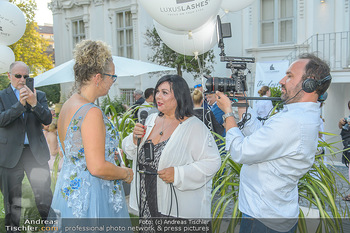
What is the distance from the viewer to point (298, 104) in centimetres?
201

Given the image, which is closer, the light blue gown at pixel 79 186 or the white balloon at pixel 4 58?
the light blue gown at pixel 79 186

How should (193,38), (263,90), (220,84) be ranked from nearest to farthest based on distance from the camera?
(220,84)
(193,38)
(263,90)

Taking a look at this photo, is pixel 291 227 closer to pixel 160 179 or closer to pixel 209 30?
pixel 160 179

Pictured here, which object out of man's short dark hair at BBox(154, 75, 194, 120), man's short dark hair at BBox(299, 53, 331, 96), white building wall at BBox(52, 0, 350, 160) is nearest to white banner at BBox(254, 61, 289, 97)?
white building wall at BBox(52, 0, 350, 160)

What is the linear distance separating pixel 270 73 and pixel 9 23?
6752 mm

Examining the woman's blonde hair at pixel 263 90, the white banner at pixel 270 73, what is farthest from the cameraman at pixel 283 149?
the white banner at pixel 270 73

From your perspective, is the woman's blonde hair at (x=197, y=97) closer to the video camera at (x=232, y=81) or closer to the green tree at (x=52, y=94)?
the video camera at (x=232, y=81)

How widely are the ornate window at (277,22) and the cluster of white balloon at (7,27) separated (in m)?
8.11

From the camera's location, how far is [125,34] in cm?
1465

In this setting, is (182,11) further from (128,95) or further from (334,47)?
(128,95)

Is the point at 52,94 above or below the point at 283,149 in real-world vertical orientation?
above

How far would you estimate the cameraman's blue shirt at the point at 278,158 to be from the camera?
1.92 meters

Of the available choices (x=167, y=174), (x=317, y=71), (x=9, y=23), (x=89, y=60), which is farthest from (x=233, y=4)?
(x=9, y=23)

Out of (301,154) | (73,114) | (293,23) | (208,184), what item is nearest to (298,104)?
(301,154)
